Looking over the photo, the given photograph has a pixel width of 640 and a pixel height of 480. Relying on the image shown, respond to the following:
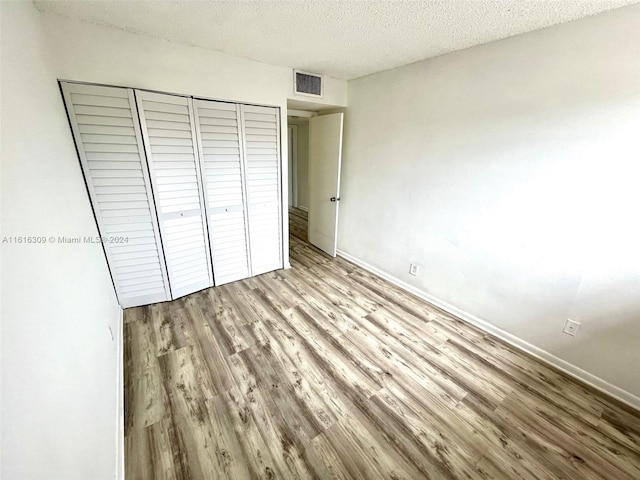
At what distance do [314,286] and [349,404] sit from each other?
1392mm

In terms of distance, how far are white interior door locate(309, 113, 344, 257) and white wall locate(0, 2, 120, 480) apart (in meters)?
2.38

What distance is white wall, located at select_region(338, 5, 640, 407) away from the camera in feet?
4.73

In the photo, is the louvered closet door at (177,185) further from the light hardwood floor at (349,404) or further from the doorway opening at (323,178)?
the doorway opening at (323,178)

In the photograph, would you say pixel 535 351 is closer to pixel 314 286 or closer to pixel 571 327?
pixel 571 327

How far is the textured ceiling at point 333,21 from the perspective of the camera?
141cm

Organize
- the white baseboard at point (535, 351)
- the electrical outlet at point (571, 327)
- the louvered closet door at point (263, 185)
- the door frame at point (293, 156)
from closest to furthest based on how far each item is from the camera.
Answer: the white baseboard at point (535, 351)
the electrical outlet at point (571, 327)
the louvered closet door at point (263, 185)
the door frame at point (293, 156)

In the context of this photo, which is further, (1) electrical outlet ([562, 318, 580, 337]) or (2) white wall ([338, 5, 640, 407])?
(1) electrical outlet ([562, 318, 580, 337])

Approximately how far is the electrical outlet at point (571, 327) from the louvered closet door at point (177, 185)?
296 cm

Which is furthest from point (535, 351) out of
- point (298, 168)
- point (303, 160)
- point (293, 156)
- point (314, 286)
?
point (293, 156)

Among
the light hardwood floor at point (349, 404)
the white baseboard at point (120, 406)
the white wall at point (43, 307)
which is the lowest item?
the light hardwood floor at point (349, 404)

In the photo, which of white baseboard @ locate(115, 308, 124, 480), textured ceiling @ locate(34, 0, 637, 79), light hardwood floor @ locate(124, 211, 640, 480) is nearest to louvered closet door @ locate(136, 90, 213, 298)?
Answer: light hardwood floor @ locate(124, 211, 640, 480)

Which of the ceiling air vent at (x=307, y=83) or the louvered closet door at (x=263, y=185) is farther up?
the ceiling air vent at (x=307, y=83)

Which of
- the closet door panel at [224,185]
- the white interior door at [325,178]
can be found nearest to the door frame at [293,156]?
the white interior door at [325,178]

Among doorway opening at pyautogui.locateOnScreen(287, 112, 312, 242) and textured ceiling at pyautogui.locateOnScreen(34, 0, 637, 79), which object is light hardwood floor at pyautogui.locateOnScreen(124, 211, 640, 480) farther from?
doorway opening at pyautogui.locateOnScreen(287, 112, 312, 242)
